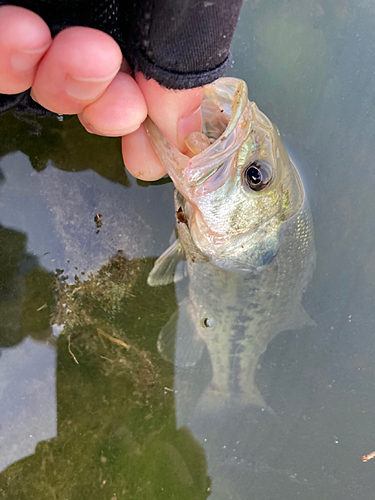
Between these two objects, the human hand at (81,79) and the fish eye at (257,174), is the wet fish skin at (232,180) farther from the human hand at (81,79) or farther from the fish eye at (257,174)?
the human hand at (81,79)

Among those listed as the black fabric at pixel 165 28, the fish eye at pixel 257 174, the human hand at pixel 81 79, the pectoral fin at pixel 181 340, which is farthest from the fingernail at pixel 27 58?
the pectoral fin at pixel 181 340

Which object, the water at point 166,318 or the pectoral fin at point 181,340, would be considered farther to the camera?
the pectoral fin at point 181,340

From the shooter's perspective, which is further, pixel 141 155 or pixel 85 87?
pixel 141 155

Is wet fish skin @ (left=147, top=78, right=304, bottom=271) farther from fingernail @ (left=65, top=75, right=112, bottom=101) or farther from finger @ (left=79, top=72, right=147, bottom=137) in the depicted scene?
fingernail @ (left=65, top=75, right=112, bottom=101)

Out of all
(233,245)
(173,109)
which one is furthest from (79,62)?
(233,245)

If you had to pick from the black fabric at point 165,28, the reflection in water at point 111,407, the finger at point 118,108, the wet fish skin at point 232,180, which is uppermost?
the black fabric at point 165,28

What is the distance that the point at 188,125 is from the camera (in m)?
1.16

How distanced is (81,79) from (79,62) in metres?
0.04

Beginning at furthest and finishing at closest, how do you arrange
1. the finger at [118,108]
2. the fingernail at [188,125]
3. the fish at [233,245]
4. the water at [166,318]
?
1. the water at [166,318]
2. the fish at [233,245]
3. the fingernail at [188,125]
4. the finger at [118,108]

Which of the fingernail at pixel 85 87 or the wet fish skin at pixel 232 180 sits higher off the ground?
the fingernail at pixel 85 87

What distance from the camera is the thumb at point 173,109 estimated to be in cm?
103

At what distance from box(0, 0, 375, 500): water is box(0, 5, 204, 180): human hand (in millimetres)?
685

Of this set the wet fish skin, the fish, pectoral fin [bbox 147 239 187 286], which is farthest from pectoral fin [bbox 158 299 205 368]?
the wet fish skin

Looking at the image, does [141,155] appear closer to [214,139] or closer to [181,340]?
[214,139]
